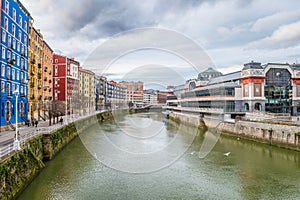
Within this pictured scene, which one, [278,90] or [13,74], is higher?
[13,74]

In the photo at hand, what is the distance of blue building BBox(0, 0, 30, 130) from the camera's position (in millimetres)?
21969

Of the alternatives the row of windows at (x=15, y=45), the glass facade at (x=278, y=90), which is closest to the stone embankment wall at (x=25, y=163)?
the row of windows at (x=15, y=45)

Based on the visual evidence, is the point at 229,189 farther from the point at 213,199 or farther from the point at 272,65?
the point at 272,65

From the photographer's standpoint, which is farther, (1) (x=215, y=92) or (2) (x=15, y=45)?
(1) (x=215, y=92)

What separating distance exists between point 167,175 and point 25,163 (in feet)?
26.2

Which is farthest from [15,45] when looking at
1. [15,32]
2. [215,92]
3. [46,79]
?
[215,92]

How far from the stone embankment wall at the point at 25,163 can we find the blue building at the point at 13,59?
471cm

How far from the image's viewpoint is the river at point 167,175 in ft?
40.4

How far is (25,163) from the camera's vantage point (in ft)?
41.7

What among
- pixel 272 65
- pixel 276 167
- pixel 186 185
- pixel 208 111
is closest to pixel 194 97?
pixel 208 111

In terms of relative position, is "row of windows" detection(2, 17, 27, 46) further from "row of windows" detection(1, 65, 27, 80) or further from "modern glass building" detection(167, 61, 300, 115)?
"modern glass building" detection(167, 61, 300, 115)

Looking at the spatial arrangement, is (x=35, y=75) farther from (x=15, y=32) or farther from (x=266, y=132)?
(x=266, y=132)

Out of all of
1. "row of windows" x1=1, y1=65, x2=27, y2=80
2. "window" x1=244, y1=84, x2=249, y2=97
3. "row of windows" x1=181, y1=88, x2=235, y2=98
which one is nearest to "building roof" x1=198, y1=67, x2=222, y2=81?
"row of windows" x1=181, y1=88, x2=235, y2=98

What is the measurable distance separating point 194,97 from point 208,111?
1111 cm
